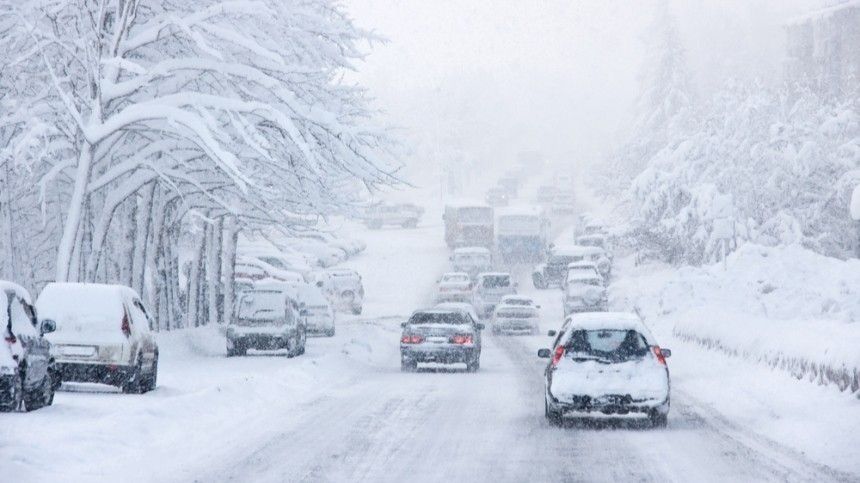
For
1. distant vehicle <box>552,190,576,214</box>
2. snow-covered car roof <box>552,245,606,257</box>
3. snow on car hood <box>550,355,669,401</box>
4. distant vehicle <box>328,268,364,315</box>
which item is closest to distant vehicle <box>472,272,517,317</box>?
distant vehicle <box>328,268,364,315</box>

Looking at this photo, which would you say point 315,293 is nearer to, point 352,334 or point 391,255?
point 352,334

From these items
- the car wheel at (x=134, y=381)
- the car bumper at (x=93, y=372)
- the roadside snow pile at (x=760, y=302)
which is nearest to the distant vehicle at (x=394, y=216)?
the roadside snow pile at (x=760, y=302)

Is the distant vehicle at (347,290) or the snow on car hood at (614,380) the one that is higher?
the distant vehicle at (347,290)

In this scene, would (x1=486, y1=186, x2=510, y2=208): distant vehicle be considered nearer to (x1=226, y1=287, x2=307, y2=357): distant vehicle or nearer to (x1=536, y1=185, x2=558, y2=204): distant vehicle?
(x1=536, y1=185, x2=558, y2=204): distant vehicle

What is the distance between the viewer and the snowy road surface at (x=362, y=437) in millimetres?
13625

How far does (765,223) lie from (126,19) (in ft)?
149

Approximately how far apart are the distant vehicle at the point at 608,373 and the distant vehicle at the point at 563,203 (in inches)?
3739

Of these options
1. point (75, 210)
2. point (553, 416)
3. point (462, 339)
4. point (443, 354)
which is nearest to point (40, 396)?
point (553, 416)

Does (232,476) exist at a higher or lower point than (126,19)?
lower

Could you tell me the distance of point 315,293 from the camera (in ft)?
157

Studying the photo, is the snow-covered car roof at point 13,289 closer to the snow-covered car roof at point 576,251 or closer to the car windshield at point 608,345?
the car windshield at point 608,345

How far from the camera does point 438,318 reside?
3294 cm

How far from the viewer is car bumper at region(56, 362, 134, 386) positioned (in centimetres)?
2191

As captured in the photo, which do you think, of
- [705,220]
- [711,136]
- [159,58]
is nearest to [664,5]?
[711,136]
